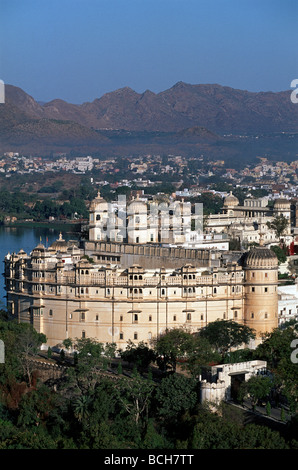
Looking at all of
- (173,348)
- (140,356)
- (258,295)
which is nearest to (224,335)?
(173,348)

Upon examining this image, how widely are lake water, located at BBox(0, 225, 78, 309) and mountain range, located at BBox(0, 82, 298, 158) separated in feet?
256

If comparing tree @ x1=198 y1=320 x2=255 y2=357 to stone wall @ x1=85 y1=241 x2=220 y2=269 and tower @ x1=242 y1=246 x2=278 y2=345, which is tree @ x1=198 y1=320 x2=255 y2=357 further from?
stone wall @ x1=85 y1=241 x2=220 y2=269

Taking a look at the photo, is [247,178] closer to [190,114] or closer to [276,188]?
[276,188]

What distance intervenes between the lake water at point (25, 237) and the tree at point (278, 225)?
26.7 feet

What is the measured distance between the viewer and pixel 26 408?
18641 mm

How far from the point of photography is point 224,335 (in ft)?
68.2

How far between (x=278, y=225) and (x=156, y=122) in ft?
427

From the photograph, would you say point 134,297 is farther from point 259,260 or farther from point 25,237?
point 25,237

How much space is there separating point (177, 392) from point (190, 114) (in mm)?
148752

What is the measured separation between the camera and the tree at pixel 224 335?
68.0ft

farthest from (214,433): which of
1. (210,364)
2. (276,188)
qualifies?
(276,188)

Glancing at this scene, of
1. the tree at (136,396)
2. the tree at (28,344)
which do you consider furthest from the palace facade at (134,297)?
the tree at (136,396)

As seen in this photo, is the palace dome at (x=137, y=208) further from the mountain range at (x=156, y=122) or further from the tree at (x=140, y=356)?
the mountain range at (x=156, y=122)

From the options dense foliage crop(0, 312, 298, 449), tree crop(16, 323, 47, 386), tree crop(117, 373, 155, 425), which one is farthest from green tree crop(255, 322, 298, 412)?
tree crop(16, 323, 47, 386)
